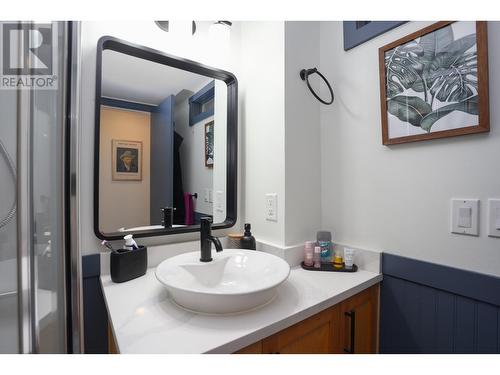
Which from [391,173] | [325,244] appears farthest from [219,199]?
[391,173]

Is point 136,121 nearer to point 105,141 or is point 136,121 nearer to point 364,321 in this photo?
point 105,141

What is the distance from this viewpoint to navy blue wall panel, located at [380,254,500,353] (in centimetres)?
75

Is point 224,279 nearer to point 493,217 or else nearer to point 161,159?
point 161,159

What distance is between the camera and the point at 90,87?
0.93 meters

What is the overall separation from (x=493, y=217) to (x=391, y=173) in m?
0.33

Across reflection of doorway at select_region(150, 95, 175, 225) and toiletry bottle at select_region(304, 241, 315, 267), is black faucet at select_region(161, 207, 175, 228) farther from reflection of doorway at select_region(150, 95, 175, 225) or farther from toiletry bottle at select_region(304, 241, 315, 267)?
toiletry bottle at select_region(304, 241, 315, 267)

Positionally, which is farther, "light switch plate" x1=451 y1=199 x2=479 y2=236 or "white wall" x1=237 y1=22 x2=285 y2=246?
"white wall" x1=237 y1=22 x2=285 y2=246

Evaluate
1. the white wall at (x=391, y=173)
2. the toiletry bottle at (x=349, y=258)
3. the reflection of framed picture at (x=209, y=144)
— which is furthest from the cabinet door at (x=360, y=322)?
the reflection of framed picture at (x=209, y=144)

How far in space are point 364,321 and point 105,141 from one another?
1.27 meters

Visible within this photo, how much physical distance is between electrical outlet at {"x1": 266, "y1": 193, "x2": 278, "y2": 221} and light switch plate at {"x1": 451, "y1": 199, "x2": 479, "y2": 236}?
642 mm

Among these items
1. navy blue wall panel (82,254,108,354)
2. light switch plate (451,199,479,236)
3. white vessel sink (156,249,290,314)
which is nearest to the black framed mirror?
navy blue wall panel (82,254,108,354)

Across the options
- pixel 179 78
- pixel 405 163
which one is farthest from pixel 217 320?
pixel 179 78

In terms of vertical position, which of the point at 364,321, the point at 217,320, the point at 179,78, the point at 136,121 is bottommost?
the point at 364,321

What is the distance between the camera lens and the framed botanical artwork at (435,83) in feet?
2.45
